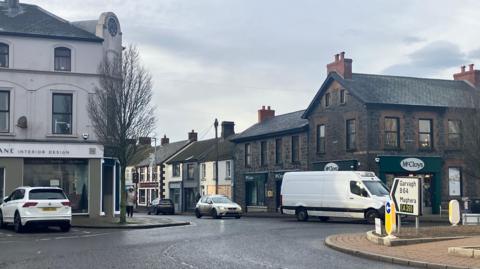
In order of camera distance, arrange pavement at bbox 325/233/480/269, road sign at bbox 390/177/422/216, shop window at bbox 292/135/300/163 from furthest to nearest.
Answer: shop window at bbox 292/135/300/163
road sign at bbox 390/177/422/216
pavement at bbox 325/233/480/269

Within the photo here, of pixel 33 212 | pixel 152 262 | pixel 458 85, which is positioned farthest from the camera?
pixel 458 85

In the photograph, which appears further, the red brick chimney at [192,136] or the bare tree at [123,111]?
the red brick chimney at [192,136]

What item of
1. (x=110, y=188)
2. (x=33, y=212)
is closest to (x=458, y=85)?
(x=110, y=188)

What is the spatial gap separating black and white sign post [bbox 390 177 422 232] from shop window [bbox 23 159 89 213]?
58.3ft

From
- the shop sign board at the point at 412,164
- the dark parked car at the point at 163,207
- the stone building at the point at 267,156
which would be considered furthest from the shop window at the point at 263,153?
the shop sign board at the point at 412,164

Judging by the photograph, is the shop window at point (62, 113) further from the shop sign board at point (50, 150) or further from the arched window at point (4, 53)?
the arched window at point (4, 53)

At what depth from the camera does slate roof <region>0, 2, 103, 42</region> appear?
3059 centimetres

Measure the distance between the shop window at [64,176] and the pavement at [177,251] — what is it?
27.1ft

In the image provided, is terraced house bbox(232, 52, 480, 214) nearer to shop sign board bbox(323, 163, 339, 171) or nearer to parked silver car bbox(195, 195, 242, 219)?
shop sign board bbox(323, 163, 339, 171)

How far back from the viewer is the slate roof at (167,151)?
231ft

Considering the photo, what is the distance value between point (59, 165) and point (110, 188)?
3199 millimetres

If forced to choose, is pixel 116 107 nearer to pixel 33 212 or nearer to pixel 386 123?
pixel 33 212

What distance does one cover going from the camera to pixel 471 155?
101ft

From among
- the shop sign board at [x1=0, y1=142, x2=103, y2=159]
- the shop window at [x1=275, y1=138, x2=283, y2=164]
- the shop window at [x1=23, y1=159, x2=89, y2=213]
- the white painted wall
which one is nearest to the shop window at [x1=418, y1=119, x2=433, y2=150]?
the shop window at [x1=275, y1=138, x2=283, y2=164]
